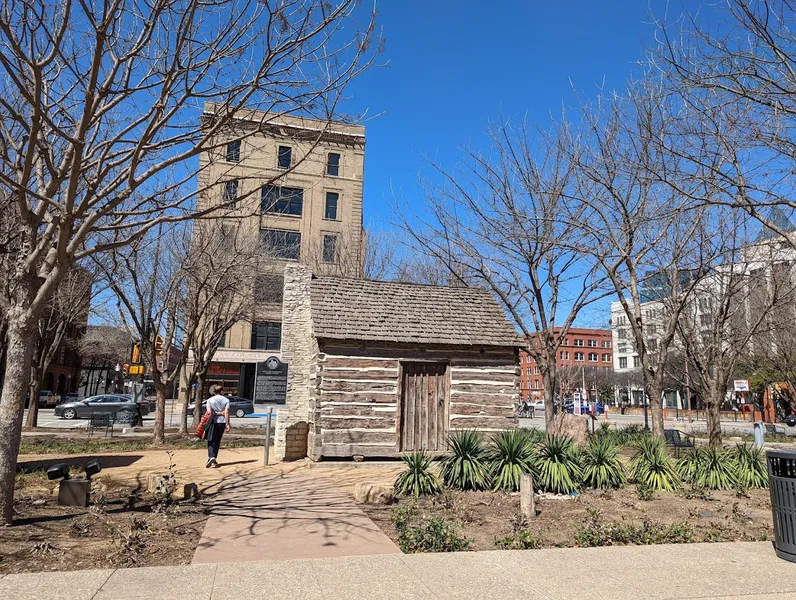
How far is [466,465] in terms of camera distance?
32.0 feet

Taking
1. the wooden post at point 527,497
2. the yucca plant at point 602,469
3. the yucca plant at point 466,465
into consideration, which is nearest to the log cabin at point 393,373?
the yucca plant at point 466,465

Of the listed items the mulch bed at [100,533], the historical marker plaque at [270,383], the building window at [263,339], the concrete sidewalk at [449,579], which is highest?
the building window at [263,339]

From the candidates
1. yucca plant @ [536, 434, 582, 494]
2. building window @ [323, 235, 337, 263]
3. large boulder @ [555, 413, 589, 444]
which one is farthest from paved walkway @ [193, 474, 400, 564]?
building window @ [323, 235, 337, 263]

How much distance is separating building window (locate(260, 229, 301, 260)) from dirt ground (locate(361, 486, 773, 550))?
16103mm

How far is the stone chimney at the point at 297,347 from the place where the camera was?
15.1 meters

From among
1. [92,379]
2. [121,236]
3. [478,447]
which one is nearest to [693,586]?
[478,447]

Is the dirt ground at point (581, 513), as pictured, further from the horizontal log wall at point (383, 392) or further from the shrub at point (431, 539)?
the horizontal log wall at point (383, 392)

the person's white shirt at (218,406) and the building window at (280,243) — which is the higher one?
the building window at (280,243)

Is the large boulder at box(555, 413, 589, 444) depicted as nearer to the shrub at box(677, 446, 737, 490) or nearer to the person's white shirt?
the shrub at box(677, 446, 737, 490)

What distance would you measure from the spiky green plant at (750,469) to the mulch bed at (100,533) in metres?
9.57

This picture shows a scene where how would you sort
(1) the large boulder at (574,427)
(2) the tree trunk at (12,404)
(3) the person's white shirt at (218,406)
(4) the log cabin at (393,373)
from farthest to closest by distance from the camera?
(1) the large boulder at (574,427) < (4) the log cabin at (393,373) < (3) the person's white shirt at (218,406) < (2) the tree trunk at (12,404)

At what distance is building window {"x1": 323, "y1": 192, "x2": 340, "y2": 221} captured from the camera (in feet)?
150

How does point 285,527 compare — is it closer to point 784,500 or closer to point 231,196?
point 784,500

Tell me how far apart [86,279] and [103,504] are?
15700 millimetres
